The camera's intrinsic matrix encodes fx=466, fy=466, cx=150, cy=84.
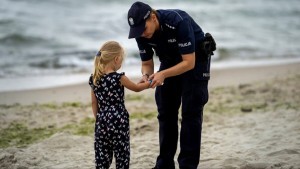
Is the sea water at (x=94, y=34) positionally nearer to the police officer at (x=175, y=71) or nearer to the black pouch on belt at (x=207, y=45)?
the police officer at (x=175, y=71)

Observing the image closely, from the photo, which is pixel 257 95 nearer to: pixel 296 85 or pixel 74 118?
pixel 296 85

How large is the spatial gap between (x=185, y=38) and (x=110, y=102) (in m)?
0.81

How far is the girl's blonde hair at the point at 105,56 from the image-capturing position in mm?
3715

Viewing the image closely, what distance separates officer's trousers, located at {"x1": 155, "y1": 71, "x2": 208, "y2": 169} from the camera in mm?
4090

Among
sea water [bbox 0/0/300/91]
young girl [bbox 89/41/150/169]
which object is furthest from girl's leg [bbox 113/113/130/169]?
sea water [bbox 0/0/300/91]

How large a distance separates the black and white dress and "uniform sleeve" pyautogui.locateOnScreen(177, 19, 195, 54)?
0.54 metres

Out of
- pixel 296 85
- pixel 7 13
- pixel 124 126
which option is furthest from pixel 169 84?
pixel 7 13

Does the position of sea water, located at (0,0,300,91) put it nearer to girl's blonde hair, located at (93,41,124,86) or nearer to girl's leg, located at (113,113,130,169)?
girl's leg, located at (113,113,130,169)

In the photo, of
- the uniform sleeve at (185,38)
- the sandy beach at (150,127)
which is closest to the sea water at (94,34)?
the sandy beach at (150,127)

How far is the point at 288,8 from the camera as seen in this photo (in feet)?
72.8

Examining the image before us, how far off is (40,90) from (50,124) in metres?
2.27

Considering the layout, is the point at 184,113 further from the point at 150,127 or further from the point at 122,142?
the point at 150,127

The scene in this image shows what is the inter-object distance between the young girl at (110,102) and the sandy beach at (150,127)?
3.05ft

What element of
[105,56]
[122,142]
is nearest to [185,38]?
[105,56]
